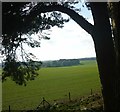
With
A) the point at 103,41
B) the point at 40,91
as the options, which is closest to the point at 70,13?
the point at 103,41

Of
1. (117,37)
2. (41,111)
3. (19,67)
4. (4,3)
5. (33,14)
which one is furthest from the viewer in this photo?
(41,111)

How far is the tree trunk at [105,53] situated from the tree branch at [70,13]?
0.38 m

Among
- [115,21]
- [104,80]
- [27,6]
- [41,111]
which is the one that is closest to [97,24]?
[115,21]

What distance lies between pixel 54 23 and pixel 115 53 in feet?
11.9

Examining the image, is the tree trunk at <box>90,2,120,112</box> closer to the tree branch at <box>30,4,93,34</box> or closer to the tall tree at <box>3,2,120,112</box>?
the tall tree at <box>3,2,120,112</box>

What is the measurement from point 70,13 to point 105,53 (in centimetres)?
213

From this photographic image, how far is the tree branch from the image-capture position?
39.5 feet

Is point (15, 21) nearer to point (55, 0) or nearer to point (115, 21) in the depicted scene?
point (55, 0)

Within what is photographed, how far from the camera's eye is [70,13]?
12.2 meters

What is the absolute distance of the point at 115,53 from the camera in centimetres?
1133

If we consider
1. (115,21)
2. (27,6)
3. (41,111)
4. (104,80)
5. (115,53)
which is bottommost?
(41,111)

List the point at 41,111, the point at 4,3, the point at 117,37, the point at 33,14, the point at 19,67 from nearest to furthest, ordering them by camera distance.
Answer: the point at 117,37
the point at 4,3
the point at 33,14
the point at 19,67
the point at 41,111

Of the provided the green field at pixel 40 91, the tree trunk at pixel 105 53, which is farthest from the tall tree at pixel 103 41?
the green field at pixel 40 91

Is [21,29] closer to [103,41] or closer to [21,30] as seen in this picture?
[21,30]
